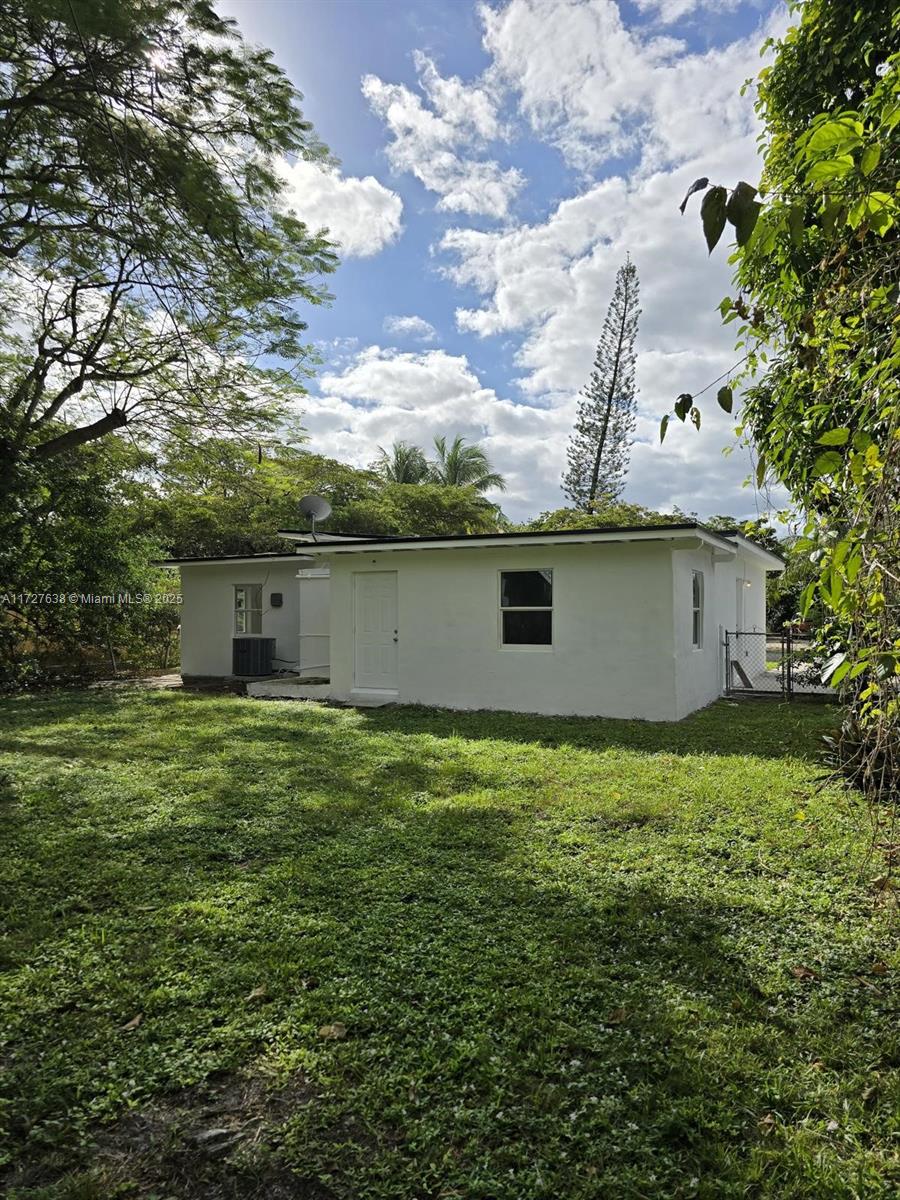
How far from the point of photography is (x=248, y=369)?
1182 centimetres

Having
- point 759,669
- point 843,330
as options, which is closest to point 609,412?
point 759,669

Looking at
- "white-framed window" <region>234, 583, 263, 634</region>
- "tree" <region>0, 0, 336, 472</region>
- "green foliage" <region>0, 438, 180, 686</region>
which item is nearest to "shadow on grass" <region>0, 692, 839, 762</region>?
"green foliage" <region>0, 438, 180, 686</region>

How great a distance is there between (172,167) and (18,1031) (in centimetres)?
653

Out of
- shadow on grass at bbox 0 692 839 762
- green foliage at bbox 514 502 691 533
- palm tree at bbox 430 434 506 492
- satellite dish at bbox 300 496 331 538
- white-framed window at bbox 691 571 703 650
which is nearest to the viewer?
shadow on grass at bbox 0 692 839 762

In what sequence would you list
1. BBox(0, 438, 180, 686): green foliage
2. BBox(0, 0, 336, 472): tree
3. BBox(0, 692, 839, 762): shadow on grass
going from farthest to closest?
BBox(0, 438, 180, 686): green foliage, BBox(0, 692, 839, 762): shadow on grass, BBox(0, 0, 336, 472): tree

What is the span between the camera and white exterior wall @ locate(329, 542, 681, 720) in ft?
32.0

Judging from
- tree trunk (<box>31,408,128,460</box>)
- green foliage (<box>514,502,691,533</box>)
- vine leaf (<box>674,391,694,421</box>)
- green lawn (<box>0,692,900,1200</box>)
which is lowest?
green lawn (<box>0,692,900,1200</box>)

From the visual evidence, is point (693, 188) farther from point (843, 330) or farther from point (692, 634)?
point (692, 634)

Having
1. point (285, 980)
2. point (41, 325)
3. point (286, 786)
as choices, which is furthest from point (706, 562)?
point (41, 325)

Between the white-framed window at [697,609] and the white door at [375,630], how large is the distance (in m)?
5.10

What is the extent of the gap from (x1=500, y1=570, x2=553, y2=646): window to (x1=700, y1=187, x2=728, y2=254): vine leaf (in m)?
9.23

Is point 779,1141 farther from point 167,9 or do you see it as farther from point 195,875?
point 167,9

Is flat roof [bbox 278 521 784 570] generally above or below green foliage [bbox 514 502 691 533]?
below

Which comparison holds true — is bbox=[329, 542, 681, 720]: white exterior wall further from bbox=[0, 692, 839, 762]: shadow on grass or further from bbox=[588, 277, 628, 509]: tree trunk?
bbox=[588, 277, 628, 509]: tree trunk
